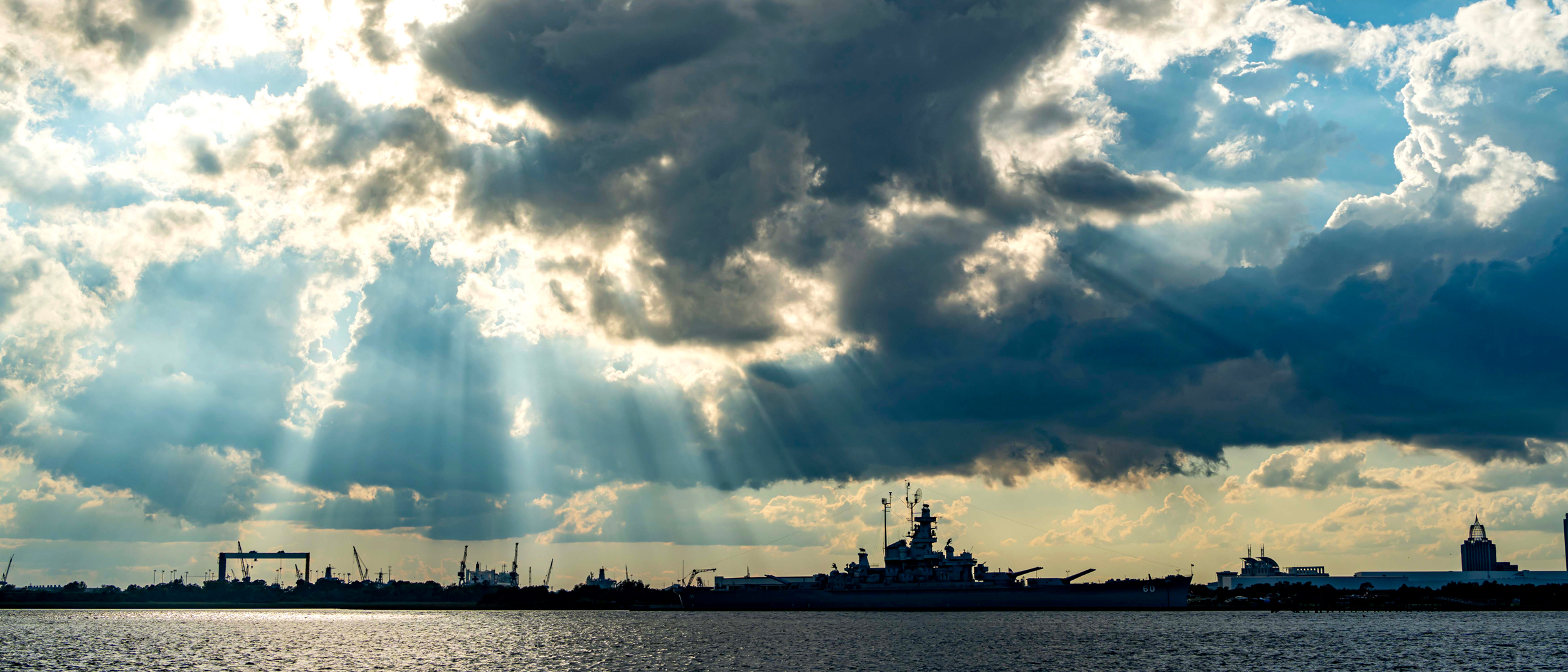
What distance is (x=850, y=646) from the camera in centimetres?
12675

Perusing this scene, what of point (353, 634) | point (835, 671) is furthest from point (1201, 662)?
point (353, 634)

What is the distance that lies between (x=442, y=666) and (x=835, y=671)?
1604 inches

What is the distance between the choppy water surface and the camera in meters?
107

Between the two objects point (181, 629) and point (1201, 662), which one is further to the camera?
point (181, 629)

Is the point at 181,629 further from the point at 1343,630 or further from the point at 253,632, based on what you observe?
the point at 1343,630

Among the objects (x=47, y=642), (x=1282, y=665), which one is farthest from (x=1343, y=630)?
(x=47, y=642)

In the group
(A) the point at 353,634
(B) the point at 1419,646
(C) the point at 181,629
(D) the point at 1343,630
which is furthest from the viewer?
(C) the point at 181,629

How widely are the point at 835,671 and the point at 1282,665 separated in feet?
139

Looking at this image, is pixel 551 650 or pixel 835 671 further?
pixel 551 650

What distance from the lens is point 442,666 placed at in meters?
110

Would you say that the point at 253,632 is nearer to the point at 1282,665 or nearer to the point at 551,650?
the point at 551,650

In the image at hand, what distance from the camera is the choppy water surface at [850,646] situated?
10706cm

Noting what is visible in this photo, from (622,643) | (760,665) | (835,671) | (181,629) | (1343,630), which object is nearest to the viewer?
(835,671)

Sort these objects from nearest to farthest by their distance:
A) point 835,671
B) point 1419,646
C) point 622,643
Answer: point 835,671, point 1419,646, point 622,643
